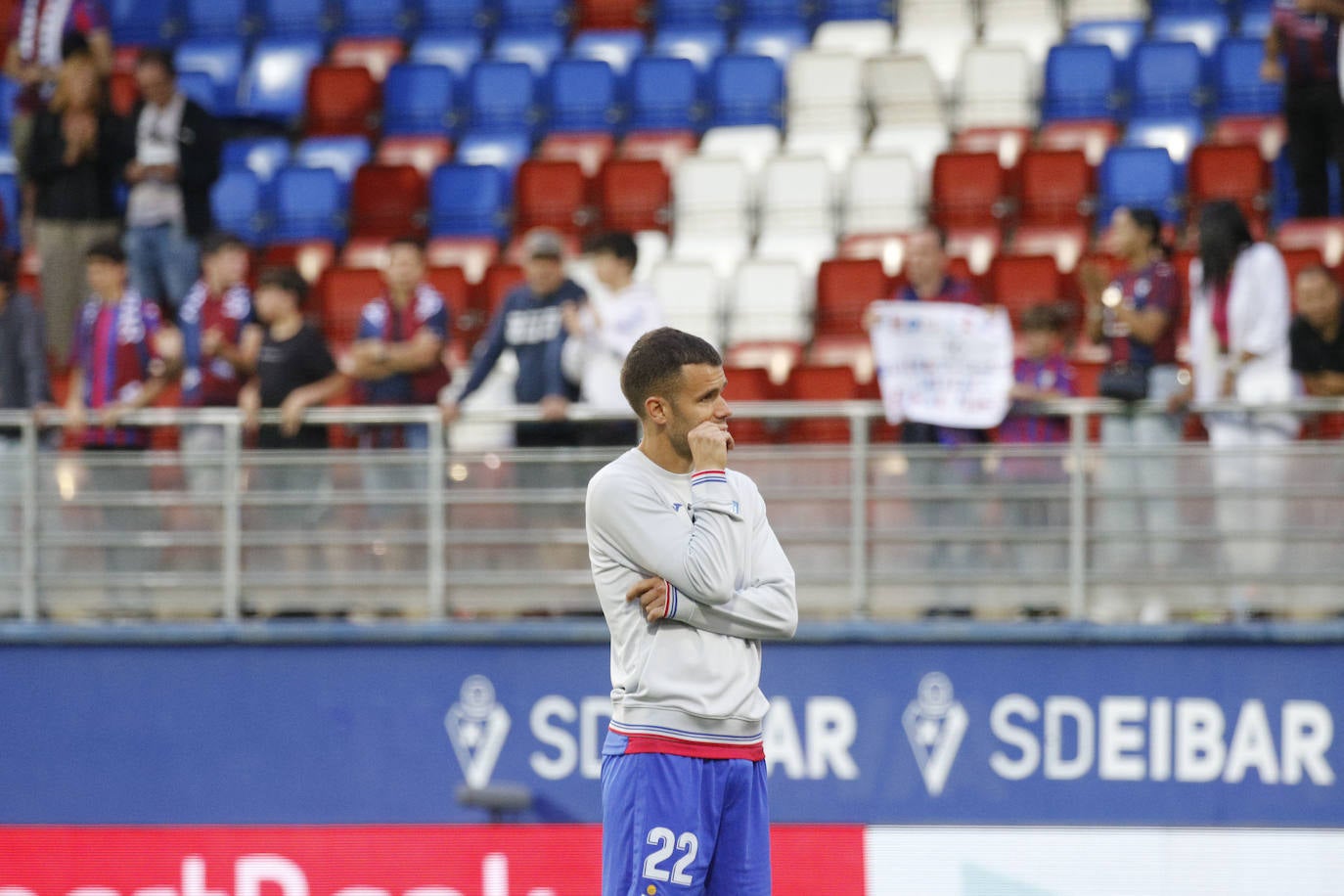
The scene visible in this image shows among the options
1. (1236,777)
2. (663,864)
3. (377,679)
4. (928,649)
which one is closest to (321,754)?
(377,679)

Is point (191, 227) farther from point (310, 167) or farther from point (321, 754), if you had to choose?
point (321, 754)

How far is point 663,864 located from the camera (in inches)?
165

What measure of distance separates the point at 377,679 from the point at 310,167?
17.3 ft

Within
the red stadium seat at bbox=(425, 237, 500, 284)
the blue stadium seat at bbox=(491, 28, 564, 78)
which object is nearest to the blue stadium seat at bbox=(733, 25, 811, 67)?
the blue stadium seat at bbox=(491, 28, 564, 78)

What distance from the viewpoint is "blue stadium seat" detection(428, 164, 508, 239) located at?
12453 millimetres

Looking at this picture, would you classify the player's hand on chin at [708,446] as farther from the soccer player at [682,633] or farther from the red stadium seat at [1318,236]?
the red stadium seat at [1318,236]

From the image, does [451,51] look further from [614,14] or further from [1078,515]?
[1078,515]

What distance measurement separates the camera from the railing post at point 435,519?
8633mm

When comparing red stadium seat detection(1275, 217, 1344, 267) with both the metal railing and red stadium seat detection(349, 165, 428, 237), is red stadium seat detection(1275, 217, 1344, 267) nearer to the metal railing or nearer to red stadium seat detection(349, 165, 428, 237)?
the metal railing

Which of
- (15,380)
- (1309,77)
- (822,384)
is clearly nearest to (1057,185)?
(1309,77)

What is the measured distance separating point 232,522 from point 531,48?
20.9 ft

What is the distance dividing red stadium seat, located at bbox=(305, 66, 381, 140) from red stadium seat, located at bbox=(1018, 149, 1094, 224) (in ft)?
16.6

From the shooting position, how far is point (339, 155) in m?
13.2

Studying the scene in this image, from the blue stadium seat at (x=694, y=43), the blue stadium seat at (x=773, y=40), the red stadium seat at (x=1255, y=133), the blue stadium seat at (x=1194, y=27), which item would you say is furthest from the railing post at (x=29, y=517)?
the blue stadium seat at (x=1194, y=27)
